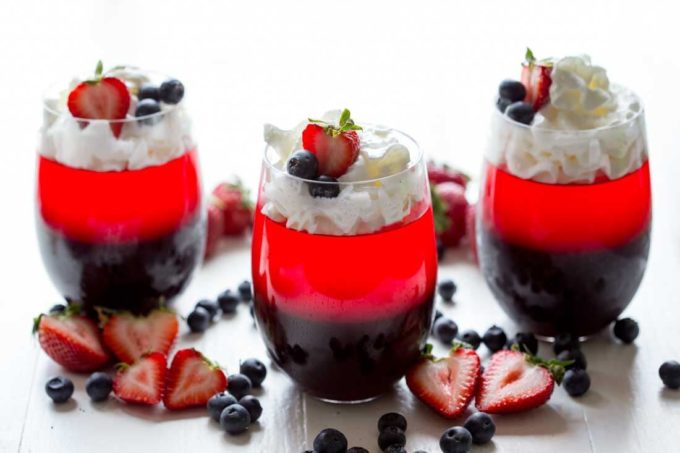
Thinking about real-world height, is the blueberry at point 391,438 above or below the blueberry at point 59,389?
above

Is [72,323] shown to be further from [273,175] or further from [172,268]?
[273,175]

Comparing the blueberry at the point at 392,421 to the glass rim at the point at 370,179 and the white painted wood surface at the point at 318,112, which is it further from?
the glass rim at the point at 370,179

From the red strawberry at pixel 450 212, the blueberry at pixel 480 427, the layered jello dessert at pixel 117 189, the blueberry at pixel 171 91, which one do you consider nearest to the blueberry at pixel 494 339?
the blueberry at pixel 480 427

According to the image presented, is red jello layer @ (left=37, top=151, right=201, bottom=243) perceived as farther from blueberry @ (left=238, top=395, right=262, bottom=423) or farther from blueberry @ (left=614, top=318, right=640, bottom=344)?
blueberry @ (left=614, top=318, right=640, bottom=344)

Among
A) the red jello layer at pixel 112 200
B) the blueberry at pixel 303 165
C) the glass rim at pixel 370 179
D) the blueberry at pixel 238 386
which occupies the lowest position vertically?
the blueberry at pixel 238 386

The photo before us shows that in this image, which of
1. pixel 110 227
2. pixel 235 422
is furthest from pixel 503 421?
pixel 110 227

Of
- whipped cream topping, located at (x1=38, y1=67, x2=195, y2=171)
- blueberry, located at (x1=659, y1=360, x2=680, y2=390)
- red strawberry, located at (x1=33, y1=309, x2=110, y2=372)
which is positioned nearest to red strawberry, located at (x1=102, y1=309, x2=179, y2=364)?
red strawberry, located at (x1=33, y1=309, x2=110, y2=372)
